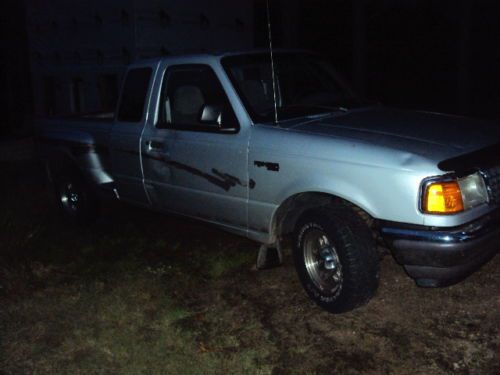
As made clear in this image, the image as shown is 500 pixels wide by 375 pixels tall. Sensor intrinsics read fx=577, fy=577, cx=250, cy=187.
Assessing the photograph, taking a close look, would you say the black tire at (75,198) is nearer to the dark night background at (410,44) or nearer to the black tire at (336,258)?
the black tire at (336,258)

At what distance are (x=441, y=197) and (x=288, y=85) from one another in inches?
77.7

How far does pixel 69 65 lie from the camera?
14.1 m

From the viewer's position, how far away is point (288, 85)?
4.90 metres

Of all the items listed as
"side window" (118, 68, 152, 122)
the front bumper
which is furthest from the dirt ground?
"side window" (118, 68, 152, 122)

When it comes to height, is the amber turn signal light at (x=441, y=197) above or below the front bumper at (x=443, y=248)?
above

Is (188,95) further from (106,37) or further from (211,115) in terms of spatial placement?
(106,37)

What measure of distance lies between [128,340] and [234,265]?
1414 millimetres

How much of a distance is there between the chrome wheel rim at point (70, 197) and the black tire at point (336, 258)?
10.1 feet

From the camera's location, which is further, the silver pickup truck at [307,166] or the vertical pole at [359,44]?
the vertical pole at [359,44]

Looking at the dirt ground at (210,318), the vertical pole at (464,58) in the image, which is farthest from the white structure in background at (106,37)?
the dirt ground at (210,318)

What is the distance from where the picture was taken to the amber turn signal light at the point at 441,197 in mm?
3340

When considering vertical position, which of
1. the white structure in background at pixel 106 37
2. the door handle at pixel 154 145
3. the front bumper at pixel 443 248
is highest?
the white structure in background at pixel 106 37

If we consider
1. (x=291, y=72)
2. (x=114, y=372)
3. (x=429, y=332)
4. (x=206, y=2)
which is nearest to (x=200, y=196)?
(x=291, y=72)

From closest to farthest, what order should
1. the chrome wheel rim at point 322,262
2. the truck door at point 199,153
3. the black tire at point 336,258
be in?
the black tire at point 336,258 → the chrome wheel rim at point 322,262 → the truck door at point 199,153
